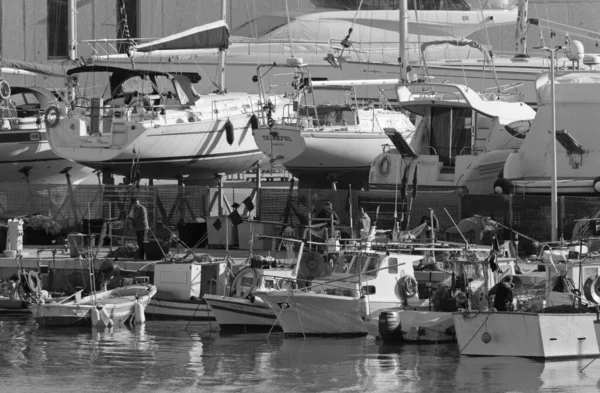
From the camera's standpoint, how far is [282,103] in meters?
39.5

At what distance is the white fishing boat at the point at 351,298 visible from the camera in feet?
75.1

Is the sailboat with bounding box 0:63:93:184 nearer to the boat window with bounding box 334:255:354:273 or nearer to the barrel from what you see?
the boat window with bounding box 334:255:354:273

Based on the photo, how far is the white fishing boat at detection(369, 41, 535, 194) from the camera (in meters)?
34.3

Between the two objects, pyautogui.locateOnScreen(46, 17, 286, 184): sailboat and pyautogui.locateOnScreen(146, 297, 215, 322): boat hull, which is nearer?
pyautogui.locateOnScreen(146, 297, 215, 322): boat hull

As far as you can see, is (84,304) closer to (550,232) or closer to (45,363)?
(45,363)

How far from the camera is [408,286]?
2317cm

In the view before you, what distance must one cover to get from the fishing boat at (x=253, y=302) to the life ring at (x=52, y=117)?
37.9 feet

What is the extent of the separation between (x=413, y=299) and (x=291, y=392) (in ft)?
17.3

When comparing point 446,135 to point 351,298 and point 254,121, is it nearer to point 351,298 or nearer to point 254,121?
point 254,121

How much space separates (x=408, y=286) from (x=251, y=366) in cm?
375

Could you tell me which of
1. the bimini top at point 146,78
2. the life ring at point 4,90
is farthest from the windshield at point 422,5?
the life ring at point 4,90

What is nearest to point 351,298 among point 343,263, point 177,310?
point 343,263

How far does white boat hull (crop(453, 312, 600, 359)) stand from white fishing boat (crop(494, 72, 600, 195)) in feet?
33.5

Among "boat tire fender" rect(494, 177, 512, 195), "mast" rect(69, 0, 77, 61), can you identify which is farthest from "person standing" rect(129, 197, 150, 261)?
"mast" rect(69, 0, 77, 61)
